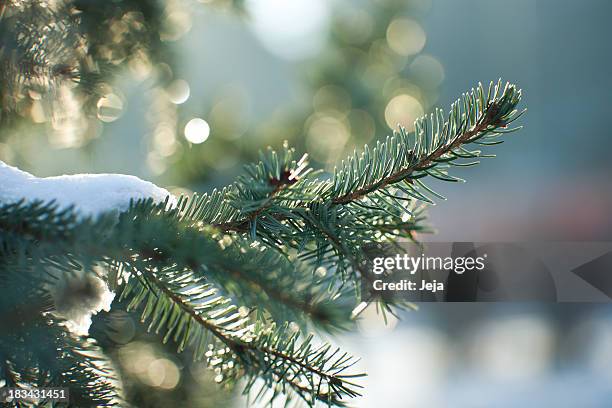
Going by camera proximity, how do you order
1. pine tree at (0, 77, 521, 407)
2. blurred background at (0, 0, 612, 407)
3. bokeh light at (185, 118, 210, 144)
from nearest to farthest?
pine tree at (0, 77, 521, 407) < blurred background at (0, 0, 612, 407) < bokeh light at (185, 118, 210, 144)

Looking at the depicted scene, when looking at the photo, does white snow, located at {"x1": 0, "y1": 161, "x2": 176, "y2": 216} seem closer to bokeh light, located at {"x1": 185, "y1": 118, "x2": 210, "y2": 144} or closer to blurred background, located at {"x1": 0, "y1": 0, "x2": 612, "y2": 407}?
blurred background, located at {"x1": 0, "y1": 0, "x2": 612, "y2": 407}

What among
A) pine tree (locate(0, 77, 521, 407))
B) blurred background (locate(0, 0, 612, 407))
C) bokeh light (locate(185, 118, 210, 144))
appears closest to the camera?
pine tree (locate(0, 77, 521, 407))

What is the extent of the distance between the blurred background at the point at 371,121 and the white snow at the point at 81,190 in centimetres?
14

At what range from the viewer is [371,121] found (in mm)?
1509

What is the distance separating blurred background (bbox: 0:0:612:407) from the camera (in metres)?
0.65

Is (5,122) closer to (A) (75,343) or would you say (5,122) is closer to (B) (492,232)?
(A) (75,343)

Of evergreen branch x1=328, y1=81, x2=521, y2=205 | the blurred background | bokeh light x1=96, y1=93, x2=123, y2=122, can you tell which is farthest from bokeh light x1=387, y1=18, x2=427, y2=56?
evergreen branch x1=328, y1=81, x2=521, y2=205

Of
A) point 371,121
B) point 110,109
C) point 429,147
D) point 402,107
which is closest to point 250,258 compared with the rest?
point 429,147

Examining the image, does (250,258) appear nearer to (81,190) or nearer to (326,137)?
(81,190)

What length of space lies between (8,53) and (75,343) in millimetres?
269

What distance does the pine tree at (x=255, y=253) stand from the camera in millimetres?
214

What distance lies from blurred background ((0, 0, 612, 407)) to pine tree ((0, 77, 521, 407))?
52mm

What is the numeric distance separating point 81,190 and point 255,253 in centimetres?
10

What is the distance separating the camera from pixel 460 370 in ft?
7.18
